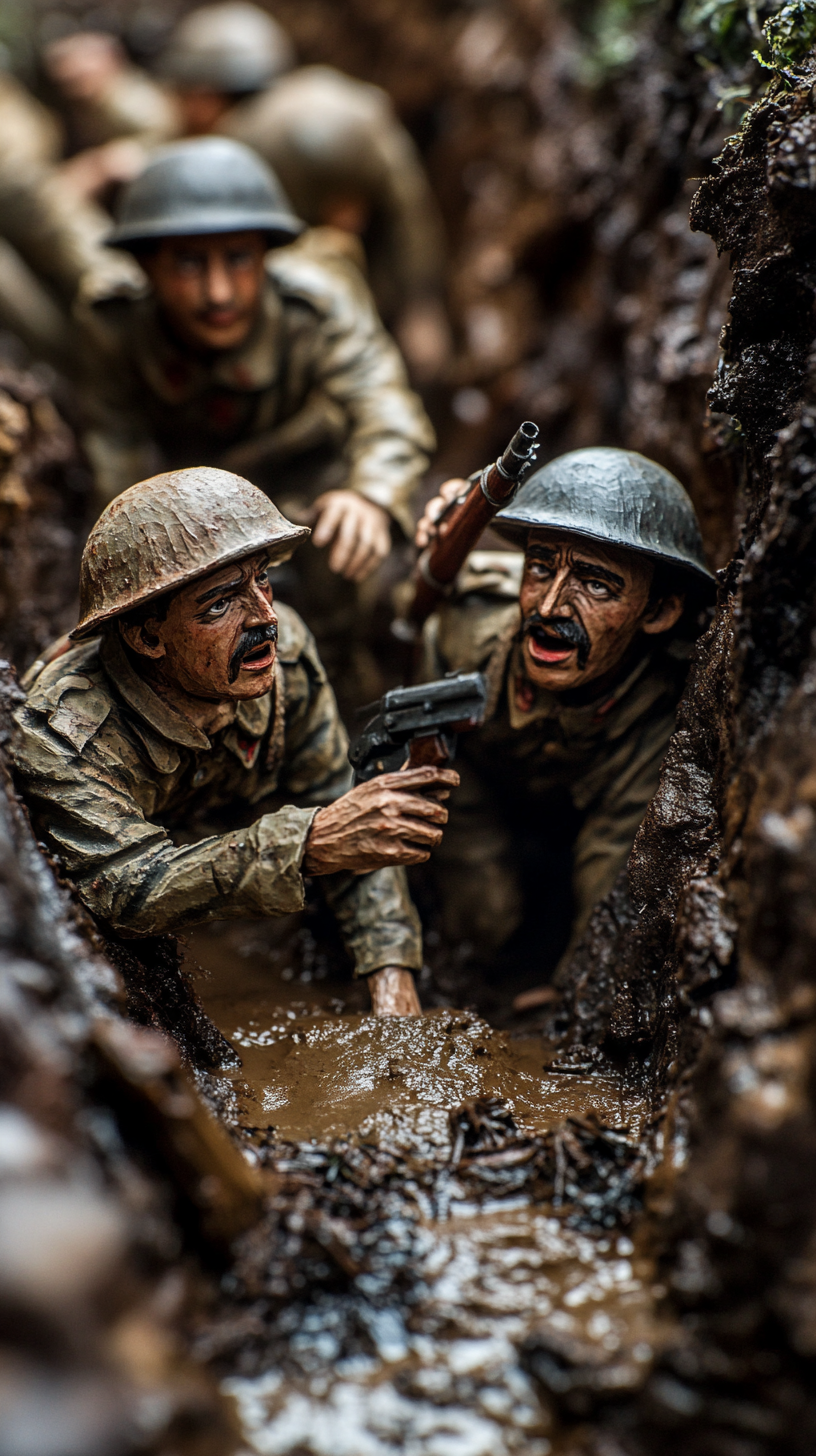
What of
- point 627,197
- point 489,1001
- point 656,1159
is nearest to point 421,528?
point 489,1001

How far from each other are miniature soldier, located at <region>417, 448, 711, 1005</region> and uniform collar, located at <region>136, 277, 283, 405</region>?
1.65 m

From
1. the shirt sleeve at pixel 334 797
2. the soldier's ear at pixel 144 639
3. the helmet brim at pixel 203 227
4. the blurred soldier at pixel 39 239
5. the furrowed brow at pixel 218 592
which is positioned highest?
the blurred soldier at pixel 39 239

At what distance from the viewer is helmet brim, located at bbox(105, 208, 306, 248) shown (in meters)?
5.18

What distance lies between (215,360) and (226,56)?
3689 mm

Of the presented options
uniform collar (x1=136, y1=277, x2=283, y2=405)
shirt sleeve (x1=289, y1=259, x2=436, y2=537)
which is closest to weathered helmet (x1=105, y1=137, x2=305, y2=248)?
uniform collar (x1=136, y1=277, x2=283, y2=405)

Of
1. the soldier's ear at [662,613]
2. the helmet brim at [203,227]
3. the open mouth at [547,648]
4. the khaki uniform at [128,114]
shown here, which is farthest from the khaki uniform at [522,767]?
the khaki uniform at [128,114]

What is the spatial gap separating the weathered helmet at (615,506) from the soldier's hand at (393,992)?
1656 mm

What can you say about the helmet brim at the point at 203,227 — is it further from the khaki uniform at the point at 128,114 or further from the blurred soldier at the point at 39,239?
the khaki uniform at the point at 128,114

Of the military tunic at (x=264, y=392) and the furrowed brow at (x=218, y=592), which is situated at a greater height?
the military tunic at (x=264, y=392)

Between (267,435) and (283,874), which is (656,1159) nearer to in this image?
(283,874)

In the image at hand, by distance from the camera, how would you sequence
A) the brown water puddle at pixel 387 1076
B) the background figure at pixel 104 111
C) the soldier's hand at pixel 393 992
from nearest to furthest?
the brown water puddle at pixel 387 1076, the soldier's hand at pixel 393 992, the background figure at pixel 104 111

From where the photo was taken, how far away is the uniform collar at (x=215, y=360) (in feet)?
18.3

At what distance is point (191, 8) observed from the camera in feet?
36.3

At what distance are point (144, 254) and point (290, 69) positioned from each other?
5334 millimetres
